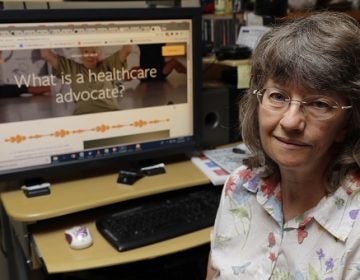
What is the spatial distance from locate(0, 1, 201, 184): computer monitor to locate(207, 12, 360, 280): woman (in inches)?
19.0

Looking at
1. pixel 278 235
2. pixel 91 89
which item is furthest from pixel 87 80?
pixel 278 235

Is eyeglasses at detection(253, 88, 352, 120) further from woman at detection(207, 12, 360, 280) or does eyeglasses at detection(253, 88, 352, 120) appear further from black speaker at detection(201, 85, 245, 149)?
black speaker at detection(201, 85, 245, 149)

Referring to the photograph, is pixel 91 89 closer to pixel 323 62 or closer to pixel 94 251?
pixel 94 251

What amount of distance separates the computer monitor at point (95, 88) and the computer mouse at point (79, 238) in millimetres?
261

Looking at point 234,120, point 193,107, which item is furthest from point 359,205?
point 234,120

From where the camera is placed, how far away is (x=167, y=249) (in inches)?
49.7

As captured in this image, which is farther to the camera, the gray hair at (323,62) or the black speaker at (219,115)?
the black speaker at (219,115)

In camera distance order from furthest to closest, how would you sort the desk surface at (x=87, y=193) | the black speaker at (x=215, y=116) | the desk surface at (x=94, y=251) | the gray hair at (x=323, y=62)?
1. the black speaker at (x=215, y=116)
2. the desk surface at (x=87, y=193)
3. the desk surface at (x=94, y=251)
4. the gray hair at (x=323, y=62)

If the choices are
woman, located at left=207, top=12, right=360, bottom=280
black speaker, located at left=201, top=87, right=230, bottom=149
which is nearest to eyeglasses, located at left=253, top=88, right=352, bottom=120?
woman, located at left=207, top=12, right=360, bottom=280

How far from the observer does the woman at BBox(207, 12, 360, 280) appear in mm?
922

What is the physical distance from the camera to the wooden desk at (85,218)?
48.0 inches

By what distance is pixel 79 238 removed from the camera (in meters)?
1.27

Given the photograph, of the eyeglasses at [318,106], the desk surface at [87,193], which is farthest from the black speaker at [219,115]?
the eyeglasses at [318,106]

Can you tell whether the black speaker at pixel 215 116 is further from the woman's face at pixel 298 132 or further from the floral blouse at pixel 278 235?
the woman's face at pixel 298 132
